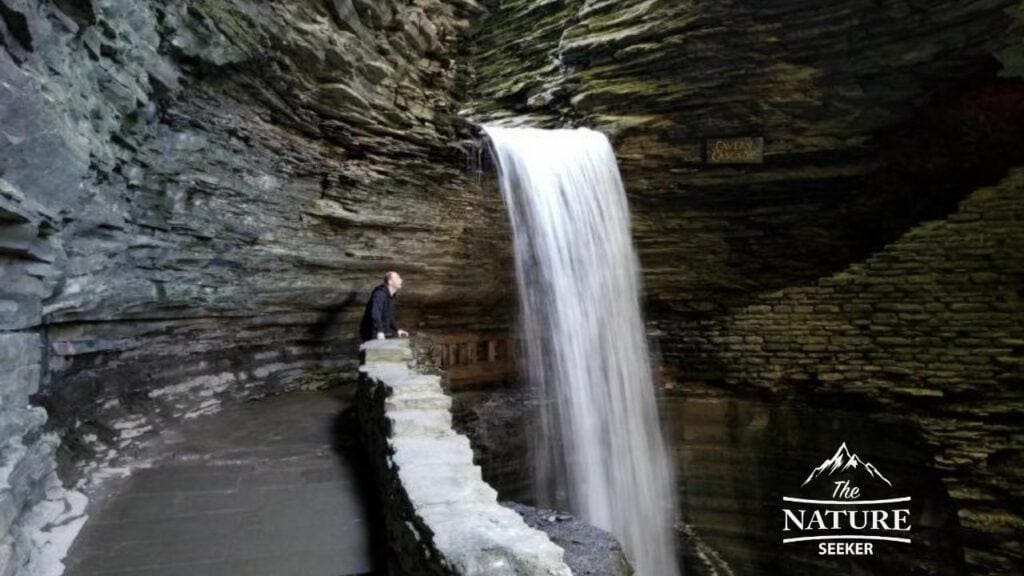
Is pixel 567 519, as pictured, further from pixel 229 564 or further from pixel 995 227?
pixel 995 227

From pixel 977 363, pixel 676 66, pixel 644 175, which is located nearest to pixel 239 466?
pixel 644 175

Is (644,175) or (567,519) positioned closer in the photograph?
(567,519)

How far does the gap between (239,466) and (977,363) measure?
9174 millimetres

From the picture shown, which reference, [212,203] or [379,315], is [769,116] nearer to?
[379,315]

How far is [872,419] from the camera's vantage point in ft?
27.1

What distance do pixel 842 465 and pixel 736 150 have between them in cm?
498

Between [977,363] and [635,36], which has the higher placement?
[635,36]

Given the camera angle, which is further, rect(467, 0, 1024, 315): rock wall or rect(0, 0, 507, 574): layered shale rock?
rect(467, 0, 1024, 315): rock wall

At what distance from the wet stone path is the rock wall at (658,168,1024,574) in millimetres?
7357

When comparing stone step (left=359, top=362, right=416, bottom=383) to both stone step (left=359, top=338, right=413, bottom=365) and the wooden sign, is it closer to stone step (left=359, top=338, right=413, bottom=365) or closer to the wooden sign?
stone step (left=359, top=338, right=413, bottom=365)

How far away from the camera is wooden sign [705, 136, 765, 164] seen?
26.5 ft

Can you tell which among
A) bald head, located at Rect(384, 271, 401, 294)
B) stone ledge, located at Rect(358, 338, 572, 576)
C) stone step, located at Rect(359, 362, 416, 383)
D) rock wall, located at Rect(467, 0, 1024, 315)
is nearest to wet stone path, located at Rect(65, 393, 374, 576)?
stone ledge, located at Rect(358, 338, 572, 576)

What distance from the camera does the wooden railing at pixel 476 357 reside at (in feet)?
28.1

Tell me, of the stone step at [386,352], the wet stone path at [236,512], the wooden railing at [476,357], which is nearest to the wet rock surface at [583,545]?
the wet stone path at [236,512]
